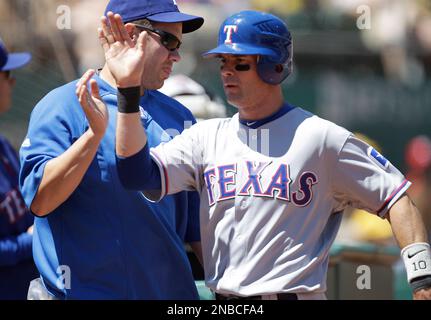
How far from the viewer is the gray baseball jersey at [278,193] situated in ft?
11.1

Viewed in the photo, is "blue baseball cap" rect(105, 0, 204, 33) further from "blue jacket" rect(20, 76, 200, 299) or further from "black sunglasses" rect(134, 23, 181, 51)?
"blue jacket" rect(20, 76, 200, 299)

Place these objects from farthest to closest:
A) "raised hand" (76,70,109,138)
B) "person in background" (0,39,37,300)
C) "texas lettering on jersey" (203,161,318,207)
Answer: "person in background" (0,39,37,300), "texas lettering on jersey" (203,161,318,207), "raised hand" (76,70,109,138)

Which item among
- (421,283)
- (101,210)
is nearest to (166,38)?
(101,210)

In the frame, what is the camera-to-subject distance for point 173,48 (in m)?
3.73

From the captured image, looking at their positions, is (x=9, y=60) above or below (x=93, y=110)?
below

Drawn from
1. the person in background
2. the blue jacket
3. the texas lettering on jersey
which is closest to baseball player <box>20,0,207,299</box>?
the blue jacket

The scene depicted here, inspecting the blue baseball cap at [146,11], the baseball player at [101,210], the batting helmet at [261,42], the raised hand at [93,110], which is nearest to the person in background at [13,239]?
the baseball player at [101,210]

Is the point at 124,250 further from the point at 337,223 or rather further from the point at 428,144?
the point at 428,144

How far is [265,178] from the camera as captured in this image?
→ 340 cm

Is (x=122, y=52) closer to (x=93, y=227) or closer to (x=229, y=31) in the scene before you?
(x=229, y=31)

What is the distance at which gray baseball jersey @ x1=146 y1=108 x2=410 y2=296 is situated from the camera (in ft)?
11.1

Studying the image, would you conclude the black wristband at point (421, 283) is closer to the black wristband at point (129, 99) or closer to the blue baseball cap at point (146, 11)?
the black wristband at point (129, 99)

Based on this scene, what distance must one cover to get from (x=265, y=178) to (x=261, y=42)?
0.51m
